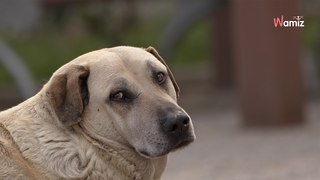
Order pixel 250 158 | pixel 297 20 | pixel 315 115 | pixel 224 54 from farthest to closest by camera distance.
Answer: pixel 224 54 → pixel 315 115 → pixel 297 20 → pixel 250 158

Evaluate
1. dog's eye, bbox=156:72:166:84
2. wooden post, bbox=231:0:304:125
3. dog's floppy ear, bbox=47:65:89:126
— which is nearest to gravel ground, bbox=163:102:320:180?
wooden post, bbox=231:0:304:125

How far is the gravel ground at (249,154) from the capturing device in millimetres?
9531

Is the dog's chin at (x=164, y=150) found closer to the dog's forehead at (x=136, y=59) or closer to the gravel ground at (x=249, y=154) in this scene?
the dog's forehead at (x=136, y=59)

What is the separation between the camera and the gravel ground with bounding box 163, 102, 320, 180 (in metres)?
9.53

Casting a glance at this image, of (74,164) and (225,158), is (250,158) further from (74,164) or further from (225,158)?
(74,164)

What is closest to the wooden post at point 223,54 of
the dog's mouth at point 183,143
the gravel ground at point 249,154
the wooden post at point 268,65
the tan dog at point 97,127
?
the gravel ground at point 249,154

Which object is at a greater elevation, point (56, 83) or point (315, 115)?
point (56, 83)

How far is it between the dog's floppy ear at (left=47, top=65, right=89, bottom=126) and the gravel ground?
379 centimetres

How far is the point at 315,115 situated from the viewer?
45.5ft

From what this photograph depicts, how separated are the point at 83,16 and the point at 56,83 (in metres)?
17.8

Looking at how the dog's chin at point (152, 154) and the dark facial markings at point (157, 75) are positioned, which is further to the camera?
the dark facial markings at point (157, 75)

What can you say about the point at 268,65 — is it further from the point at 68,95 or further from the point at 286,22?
the point at 68,95

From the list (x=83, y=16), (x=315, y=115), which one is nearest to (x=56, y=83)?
(x=315, y=115)

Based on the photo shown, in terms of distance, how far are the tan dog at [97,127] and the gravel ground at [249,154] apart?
143 inches
